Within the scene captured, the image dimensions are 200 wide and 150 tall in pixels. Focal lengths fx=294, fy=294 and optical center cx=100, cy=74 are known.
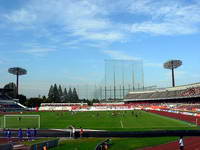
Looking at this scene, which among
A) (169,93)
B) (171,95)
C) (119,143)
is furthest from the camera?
(169,93)

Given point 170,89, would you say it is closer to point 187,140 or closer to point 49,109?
point 49,109

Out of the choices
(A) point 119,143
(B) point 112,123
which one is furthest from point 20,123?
(A) point 119,143

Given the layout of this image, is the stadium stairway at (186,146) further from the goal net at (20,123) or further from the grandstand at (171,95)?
the grandstand at (171,95)

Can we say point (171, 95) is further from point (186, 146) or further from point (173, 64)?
point (186, 146)

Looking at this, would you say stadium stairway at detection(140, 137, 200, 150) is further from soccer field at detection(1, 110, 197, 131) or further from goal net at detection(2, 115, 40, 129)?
goal net at detection(2, 115, 40, 129)

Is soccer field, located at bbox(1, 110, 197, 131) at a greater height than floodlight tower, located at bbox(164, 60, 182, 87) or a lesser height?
lesser

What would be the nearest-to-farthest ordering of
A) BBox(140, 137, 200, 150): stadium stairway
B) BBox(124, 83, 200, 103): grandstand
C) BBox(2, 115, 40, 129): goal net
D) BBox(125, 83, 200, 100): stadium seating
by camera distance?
BBox(140, 137, 200, 150): stadium stairway < BBox(2, 115, 40, 129): goal net < BBox(124, 83, 200, 103): grandstand < BBox(125, 83, 200, 100): stadium seating

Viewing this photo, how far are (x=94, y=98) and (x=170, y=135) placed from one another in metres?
162

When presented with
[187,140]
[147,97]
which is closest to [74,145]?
[187,140]

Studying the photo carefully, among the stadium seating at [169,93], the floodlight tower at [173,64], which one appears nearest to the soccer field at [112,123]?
the stadium seating at [169,93]

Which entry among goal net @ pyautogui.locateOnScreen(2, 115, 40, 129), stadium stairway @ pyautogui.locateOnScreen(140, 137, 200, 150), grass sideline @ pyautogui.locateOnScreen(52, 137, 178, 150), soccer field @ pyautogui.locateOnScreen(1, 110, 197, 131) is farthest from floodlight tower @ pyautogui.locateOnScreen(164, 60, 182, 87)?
stadium stairway @ pyautogui.locateOnScreen(140, 137, 200, 150)

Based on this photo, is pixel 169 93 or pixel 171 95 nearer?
pixel 171 95

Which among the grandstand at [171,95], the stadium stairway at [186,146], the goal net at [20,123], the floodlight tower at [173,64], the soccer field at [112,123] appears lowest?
the stadium stairway at [186,146]

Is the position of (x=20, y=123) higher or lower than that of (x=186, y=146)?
higher
